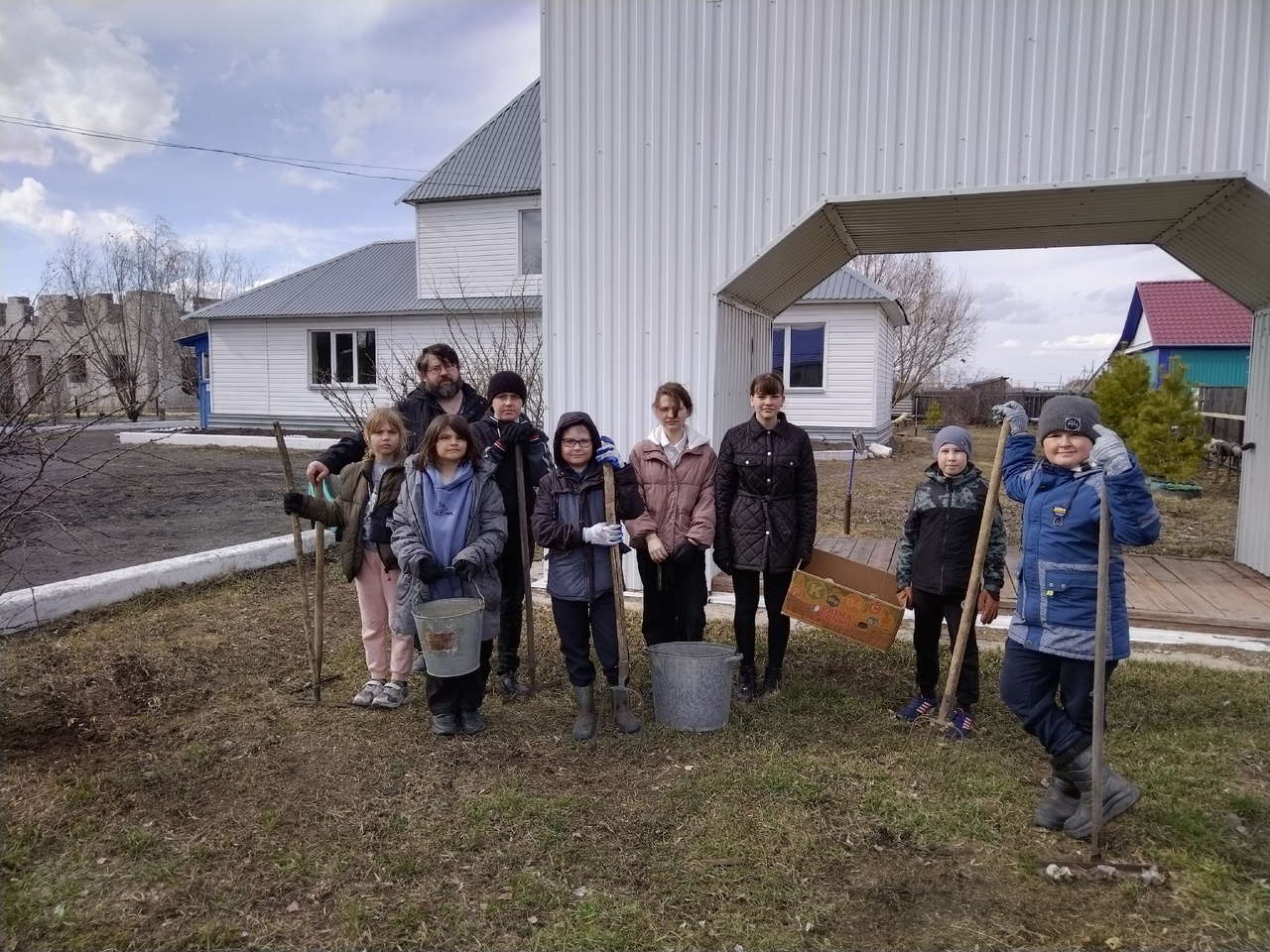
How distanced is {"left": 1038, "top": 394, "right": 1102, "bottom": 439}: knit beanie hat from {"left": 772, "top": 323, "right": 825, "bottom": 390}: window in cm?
1595

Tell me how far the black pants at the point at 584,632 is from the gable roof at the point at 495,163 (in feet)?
47.7

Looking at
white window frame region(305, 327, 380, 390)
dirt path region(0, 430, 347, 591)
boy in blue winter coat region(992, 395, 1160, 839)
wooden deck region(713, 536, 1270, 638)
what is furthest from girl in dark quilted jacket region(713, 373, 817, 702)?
white window frame region(305, 327, 380, 390)

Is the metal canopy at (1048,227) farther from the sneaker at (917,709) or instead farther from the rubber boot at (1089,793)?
the rubber boot at (1089,793)

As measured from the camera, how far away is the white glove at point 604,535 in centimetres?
402

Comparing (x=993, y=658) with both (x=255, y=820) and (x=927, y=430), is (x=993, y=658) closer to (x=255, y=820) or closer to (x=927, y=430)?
(x=255, y=820)

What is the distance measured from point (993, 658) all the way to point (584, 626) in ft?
8.88

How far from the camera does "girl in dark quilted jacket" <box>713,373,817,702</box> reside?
434 cm

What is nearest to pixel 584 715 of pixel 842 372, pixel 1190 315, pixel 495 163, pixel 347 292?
pixel 842 372

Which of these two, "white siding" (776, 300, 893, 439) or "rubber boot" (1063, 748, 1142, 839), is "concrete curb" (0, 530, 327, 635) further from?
"white siding" (776, 300, 893, 439)

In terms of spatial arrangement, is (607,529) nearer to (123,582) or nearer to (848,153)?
(848,153)

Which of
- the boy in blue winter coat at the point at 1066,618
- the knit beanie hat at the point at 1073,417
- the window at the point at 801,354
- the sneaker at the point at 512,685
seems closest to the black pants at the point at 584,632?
the sneaker at the point at 512,685

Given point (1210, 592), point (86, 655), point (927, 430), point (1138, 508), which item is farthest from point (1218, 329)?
point (86, 655)

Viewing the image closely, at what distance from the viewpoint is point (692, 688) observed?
405cm

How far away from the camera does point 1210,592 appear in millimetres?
6207
